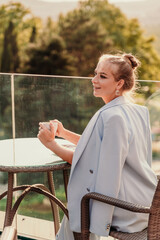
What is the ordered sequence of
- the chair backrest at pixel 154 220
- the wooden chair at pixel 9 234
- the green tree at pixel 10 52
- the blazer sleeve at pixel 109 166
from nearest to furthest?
the wooden chair at pixel 9 234
the chair backrest at pixel 154 220
the blazer sleeve at pixel 109 166
the green tree at pixel 10 52

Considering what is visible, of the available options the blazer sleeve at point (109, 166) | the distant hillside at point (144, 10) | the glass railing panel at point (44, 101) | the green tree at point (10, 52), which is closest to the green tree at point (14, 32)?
the green tree at point (10, 52)

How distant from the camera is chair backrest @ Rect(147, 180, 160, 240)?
1.56m

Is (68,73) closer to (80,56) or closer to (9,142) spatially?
(80,56)

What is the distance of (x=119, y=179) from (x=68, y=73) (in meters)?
26.7

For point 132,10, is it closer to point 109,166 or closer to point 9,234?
point 109,166

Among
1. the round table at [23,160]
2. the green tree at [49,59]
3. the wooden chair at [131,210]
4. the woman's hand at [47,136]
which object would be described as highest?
the green tree at [49,59]

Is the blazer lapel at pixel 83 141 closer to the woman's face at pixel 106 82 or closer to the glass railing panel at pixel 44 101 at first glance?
the woman's face at pixel 106 82

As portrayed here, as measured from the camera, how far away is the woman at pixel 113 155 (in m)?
1.71

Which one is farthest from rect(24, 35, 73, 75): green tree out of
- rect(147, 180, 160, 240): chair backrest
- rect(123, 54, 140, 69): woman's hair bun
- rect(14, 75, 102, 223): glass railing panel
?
rect(147, 180, 160, 240): chair backrest

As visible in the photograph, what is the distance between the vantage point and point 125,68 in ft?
6.32

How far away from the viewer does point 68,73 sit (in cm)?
2819

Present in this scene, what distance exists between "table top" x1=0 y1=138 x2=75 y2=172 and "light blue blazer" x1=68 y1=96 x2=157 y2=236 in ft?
0.54

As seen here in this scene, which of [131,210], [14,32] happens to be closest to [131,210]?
[131,210]

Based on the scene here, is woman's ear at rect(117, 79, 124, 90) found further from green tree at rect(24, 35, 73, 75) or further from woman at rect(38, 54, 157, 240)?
green tree at rect(24, 35, 73, 75)
